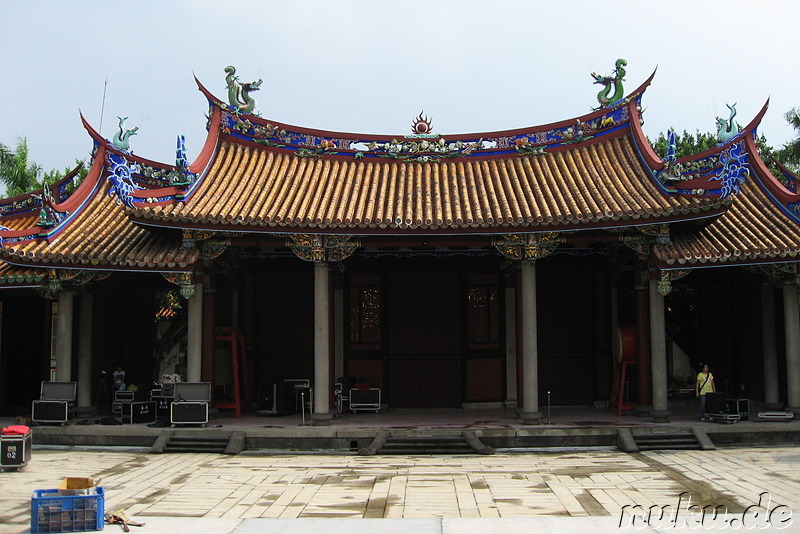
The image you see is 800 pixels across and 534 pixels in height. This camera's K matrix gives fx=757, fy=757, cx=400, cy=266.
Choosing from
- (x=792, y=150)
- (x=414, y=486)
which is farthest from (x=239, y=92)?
(x=792, y=150)

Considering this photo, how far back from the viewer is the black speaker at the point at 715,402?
1538cm

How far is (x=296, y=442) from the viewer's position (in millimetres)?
14875

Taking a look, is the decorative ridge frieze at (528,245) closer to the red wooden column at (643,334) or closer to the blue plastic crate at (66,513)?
the red wooden column at (643,334)

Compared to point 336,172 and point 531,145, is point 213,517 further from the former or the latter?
point 531,145

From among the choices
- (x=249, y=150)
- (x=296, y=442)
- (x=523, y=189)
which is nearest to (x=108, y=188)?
(x=249, y=150)

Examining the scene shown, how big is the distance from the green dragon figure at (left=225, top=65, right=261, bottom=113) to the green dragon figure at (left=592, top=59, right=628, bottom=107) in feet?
27.5

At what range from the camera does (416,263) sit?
753 inches

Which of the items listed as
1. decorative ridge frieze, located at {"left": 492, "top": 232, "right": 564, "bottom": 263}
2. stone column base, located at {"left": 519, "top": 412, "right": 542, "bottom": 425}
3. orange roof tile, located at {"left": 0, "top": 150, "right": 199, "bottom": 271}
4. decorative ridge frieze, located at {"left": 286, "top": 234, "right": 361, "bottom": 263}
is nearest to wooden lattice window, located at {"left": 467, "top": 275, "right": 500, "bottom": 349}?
decorative ridge frieze, located at {"left": 492, "top": 232, "right": 564, "bottom": 263}

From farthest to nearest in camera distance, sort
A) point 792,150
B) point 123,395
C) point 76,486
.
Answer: point 792,150
point 123,395
point 76,486

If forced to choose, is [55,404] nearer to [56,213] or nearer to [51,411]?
[51,411]

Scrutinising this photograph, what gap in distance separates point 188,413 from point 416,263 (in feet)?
22.2

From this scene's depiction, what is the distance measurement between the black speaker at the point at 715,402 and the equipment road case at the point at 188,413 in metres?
10.3

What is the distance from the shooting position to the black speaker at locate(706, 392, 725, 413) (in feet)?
50.4

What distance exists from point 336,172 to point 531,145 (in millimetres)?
4913
